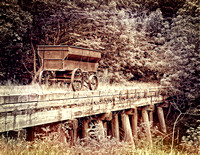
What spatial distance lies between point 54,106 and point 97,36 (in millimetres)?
12571

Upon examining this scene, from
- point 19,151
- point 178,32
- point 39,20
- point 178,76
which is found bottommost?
point 19,151

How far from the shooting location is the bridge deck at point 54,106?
5.25 m

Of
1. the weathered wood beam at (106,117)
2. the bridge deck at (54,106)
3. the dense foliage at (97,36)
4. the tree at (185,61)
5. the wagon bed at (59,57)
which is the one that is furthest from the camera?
the dense foliage at (97,36)

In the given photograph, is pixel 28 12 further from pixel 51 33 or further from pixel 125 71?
pixel 125 71

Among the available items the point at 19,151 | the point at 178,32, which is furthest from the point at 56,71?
the point at 178,32

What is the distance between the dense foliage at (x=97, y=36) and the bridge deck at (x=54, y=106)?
6252 millimetres

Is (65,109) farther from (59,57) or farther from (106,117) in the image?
(59,57)

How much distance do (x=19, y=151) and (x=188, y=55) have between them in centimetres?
1214

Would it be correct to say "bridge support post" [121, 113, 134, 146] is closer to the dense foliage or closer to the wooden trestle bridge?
the wooden trestle bridge

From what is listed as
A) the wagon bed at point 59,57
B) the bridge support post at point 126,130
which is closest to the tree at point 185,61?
the bridge support post at point 126,130

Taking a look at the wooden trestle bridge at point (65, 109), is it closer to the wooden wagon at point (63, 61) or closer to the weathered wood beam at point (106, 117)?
the weathered wood beam at point (106, 117)

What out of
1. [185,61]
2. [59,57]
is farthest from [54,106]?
[185,61]

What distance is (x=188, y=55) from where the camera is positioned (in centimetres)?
1419

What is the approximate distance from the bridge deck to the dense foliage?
20.5 feet
